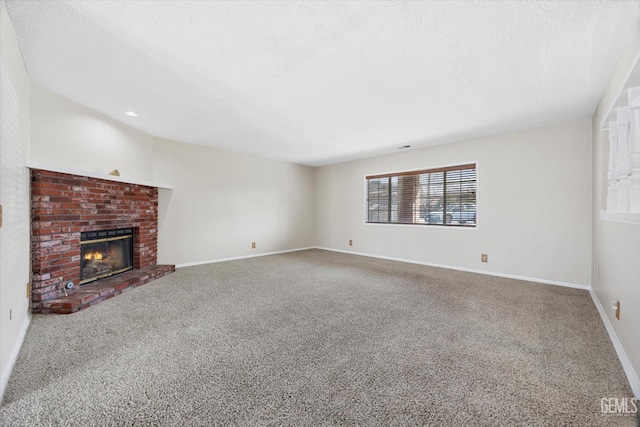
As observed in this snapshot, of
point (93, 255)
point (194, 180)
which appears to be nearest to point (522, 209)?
point (194, 180)

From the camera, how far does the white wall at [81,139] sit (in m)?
2.68

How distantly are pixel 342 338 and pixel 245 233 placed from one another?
154 inches

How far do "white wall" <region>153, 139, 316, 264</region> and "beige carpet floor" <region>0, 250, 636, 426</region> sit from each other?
1725 mm

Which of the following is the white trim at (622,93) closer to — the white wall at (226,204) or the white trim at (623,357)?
the white trim at (623,357)

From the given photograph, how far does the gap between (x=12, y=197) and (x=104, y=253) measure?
1902mm

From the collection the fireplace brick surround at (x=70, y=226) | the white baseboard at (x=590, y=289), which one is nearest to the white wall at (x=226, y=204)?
the white baseboard at (x=590, y=289)

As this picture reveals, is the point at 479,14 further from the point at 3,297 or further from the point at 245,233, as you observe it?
the point at 245,233

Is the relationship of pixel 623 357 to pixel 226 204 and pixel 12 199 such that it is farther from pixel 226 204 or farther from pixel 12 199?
pixel 226 204

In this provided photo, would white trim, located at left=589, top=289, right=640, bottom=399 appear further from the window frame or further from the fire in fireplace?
the fire in fireplace

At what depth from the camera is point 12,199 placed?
1.89 meters

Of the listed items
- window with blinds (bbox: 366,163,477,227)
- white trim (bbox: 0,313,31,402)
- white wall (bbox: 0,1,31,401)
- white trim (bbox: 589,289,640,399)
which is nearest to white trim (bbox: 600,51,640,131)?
white trim (bbox: 589,289,640,399)

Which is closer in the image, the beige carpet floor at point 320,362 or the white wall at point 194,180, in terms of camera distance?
the beige carpet floor at point 320,362

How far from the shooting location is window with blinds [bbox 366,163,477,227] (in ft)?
14.5

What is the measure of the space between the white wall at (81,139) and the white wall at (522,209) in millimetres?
4460
